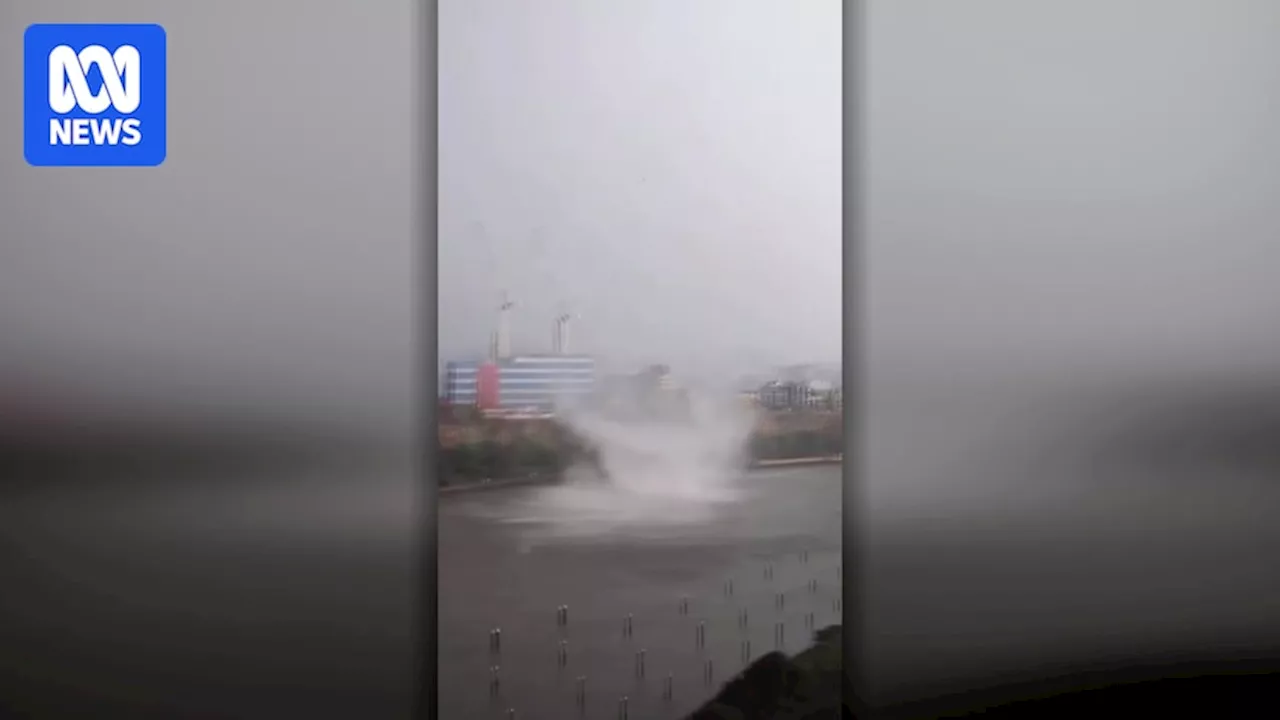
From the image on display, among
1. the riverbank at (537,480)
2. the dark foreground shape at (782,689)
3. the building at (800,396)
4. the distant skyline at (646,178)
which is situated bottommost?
the dark foreground shape at (782,689)

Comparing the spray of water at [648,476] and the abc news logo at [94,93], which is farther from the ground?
the abc news logo at [94,93]

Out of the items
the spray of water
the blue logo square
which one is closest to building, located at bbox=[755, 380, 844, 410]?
the spray of water

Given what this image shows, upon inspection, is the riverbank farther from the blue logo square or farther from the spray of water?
the blue logo square

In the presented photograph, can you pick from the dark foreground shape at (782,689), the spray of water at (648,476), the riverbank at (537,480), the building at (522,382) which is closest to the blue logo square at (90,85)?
the building at (522,382)

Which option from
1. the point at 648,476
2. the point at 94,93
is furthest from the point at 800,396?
the point at 94,93

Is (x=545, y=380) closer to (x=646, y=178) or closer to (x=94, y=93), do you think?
(x=646, y=178)

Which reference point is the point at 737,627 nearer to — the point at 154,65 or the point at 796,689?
the point at 796,689

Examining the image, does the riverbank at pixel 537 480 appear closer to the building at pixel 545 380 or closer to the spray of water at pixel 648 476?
the spray of water at pixel 648 476
